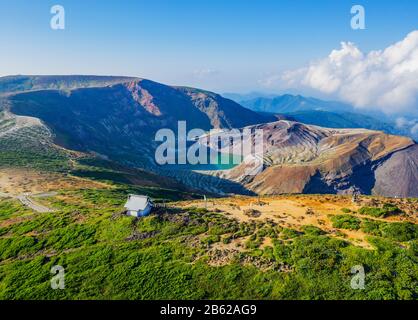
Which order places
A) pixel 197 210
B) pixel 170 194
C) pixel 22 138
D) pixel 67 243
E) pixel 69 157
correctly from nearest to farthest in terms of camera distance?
pixel 67 243
pixel 197 210
pixel 170 194
pixel 69 157
pixel 22 138

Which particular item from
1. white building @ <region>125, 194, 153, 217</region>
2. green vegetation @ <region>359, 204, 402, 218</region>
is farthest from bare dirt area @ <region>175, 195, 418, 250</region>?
white building @ <region>125, 194, 153, 217</region>

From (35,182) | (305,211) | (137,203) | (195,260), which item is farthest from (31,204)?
(305,211)

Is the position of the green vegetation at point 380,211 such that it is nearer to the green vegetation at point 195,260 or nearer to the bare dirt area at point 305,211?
the bare dirt area at point 305,211

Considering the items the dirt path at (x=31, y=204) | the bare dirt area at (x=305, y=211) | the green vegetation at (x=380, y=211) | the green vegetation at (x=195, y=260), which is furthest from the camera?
the dirt path at (x=31, y=204)

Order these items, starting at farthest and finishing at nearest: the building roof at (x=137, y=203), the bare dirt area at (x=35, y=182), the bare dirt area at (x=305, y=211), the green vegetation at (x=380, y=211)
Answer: the bare dirt area at (x=35, y=182) < the building roof at (x=137, y=203) < the green vegetation at (x=380, y=211) < the bare dirt area at (x=305, y=211)

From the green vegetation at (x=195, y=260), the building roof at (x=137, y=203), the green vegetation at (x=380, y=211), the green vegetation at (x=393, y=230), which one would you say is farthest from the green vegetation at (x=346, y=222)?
the building roof at (x=137, y=203)

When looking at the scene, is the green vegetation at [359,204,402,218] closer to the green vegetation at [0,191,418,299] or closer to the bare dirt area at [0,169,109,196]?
the green vegetation at [0,191,418,299]
